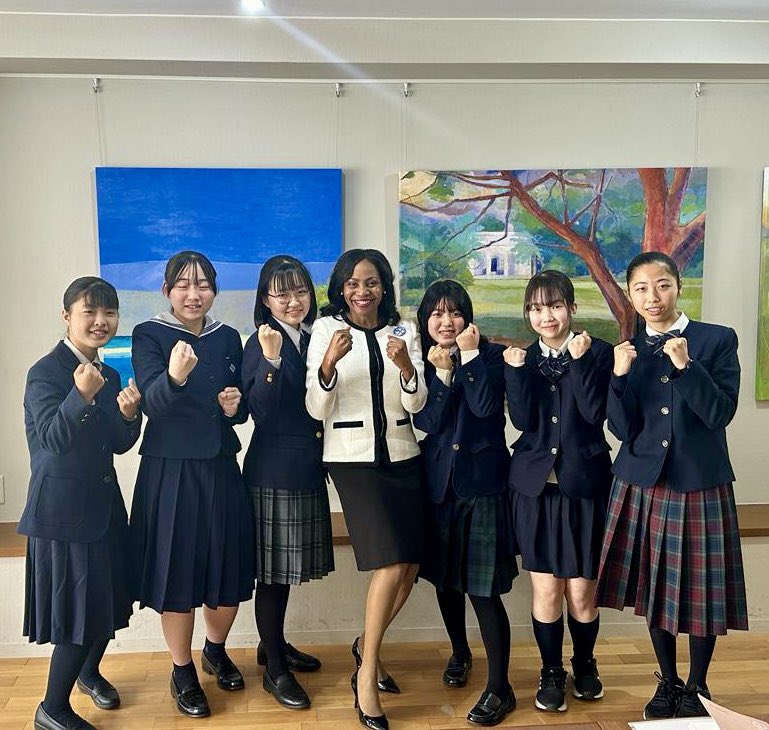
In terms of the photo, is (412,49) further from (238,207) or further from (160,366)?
(160,366)

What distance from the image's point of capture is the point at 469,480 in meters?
2.46

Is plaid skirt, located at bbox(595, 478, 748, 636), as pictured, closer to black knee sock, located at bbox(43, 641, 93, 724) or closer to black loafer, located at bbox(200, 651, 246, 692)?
black loafer, located at bbox(200, 651, 246, 692)

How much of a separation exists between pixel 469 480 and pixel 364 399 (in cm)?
41

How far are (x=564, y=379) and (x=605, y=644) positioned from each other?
131cm

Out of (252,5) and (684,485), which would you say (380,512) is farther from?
(252,5)

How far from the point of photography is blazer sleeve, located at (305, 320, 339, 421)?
7.78 ft

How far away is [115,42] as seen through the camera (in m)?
A: 3.05

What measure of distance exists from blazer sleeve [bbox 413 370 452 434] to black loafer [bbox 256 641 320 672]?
3.47 ft

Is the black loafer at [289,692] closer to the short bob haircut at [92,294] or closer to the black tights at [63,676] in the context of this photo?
the black tights at [63,676]

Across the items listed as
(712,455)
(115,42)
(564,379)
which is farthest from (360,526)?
(115,42)

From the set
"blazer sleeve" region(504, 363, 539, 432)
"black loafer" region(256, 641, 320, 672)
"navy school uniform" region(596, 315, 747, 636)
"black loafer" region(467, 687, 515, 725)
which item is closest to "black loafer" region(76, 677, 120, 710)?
"black loafer" region(256, 641, 320, 672)

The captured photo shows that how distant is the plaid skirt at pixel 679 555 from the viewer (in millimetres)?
2346

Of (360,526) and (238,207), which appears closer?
(360,526)

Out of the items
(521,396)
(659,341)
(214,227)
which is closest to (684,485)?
(659,341)
